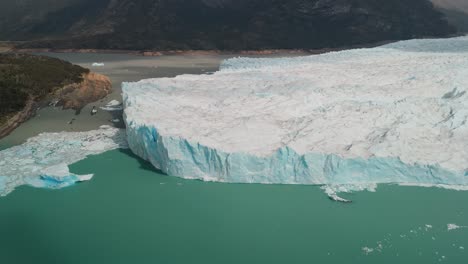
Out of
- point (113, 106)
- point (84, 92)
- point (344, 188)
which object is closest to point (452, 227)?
point (344, 188)

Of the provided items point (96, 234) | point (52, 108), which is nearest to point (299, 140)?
point (96, 234)

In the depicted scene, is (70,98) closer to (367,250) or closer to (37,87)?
(37,87)

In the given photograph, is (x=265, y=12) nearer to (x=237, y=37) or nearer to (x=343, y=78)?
Answer: (x=237, y=37)

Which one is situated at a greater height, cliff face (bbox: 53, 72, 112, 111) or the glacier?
the glacier

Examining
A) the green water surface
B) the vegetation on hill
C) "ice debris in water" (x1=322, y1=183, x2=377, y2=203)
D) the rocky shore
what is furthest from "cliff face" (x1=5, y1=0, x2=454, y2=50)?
"ice debris in water" (x1=322, y1=183, x2=377, y2=203)

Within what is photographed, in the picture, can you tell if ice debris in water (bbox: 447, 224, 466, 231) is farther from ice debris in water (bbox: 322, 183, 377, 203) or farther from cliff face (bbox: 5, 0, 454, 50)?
cliff face (bbox: 5, 0, 454, 50)

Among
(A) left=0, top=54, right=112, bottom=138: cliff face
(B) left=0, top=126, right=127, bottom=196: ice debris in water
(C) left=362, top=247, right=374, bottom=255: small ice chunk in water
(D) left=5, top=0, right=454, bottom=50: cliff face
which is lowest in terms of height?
(C) left=362, top=247, right=374, bottom=255: small ice chunk in water
